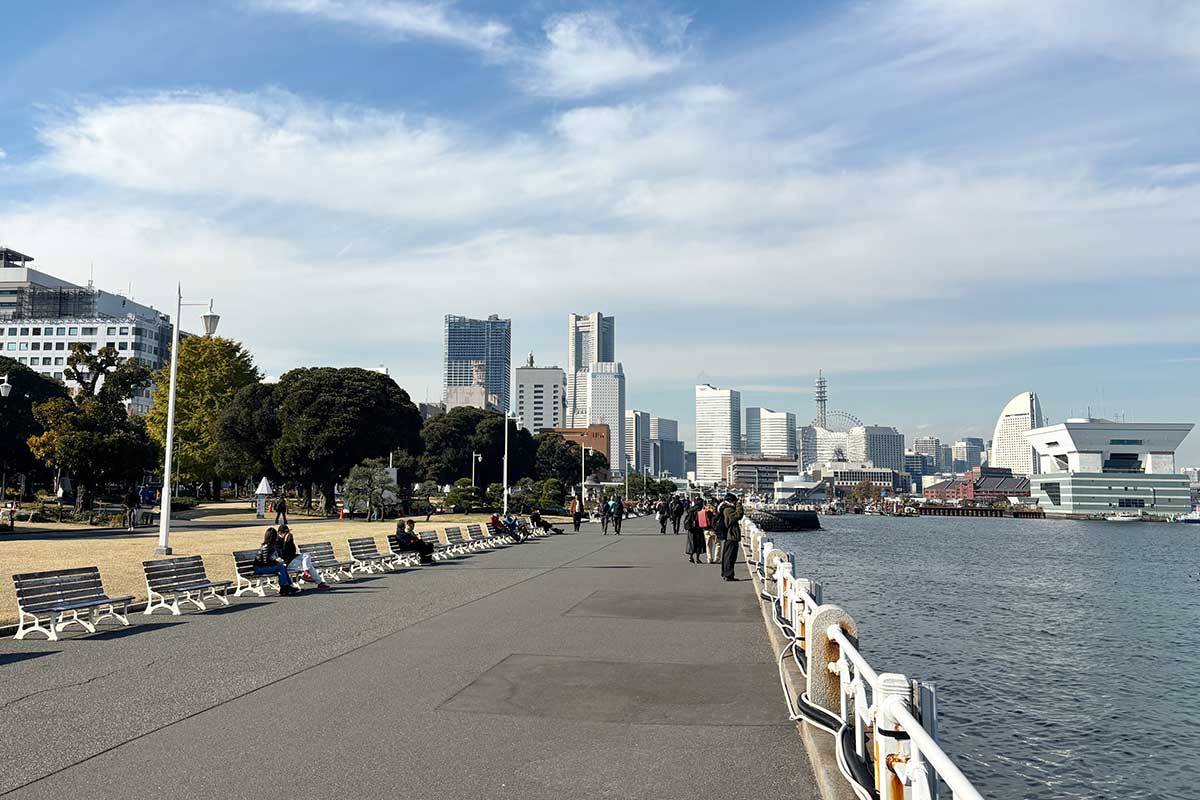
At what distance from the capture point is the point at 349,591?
18.8 meters

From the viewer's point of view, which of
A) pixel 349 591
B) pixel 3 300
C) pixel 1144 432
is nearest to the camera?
pixel 349 591

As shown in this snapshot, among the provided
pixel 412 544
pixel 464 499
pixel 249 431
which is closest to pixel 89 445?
pixel 249 431

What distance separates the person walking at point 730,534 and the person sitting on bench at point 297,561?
8.74m

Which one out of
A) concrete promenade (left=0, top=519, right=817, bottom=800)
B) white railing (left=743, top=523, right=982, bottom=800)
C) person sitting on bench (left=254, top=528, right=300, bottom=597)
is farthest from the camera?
person sitting on bench (left=254, top=528, right=300, bottom=597)

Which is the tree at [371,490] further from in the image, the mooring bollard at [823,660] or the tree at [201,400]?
the mooring bollard at [823,660]

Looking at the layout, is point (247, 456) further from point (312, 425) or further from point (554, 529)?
point (554, 529)

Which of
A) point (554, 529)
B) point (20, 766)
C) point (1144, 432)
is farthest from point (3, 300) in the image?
point (1144, 432)

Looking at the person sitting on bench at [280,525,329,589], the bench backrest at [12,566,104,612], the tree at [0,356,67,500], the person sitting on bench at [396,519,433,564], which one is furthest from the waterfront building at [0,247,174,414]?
the bench backrest at [12,566,104,612]

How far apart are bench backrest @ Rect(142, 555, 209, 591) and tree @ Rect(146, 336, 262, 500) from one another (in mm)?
54099

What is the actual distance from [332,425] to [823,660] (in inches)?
2175

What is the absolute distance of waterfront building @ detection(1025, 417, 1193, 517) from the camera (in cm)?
16212

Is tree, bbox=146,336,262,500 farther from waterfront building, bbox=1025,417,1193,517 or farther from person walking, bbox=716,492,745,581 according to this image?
waterfront building, bbox=1025,417,1193,517

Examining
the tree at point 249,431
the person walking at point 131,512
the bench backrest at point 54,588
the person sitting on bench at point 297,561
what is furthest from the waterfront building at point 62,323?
the bench backrest at point 54,588

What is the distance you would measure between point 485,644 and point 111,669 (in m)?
4.31
